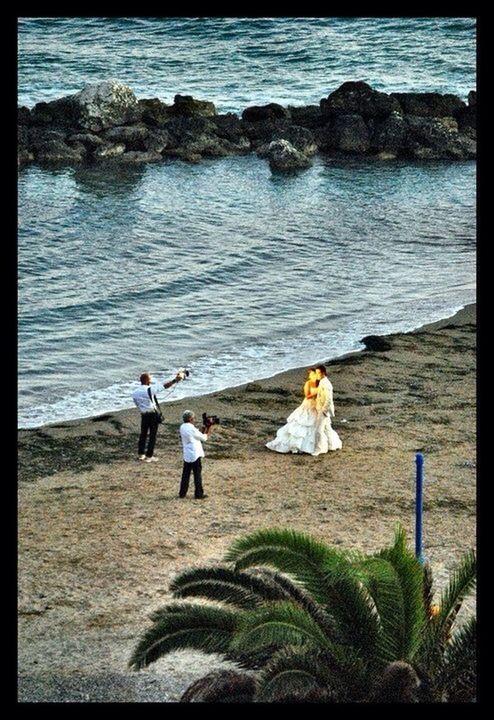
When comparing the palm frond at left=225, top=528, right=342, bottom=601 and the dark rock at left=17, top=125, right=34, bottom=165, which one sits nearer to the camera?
the palm frond at left=225, top=528, right=342, bottom=601

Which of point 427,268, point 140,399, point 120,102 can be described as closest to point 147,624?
point 140,399

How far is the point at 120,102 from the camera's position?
5322cm

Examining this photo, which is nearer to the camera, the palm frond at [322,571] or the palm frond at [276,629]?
the palm frond at [276,629]

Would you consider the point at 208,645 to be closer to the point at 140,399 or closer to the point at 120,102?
the point at 140,399

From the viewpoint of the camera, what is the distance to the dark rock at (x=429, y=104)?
186 feet

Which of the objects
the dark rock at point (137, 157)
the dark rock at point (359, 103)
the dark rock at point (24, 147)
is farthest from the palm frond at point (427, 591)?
the dark rock at point (359, 103)

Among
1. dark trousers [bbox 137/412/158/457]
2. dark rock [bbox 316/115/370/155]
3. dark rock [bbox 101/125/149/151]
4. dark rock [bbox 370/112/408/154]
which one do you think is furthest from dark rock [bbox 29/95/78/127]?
dark trousers [bbox 137/412/158/457]

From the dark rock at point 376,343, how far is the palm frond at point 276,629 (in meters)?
15.5

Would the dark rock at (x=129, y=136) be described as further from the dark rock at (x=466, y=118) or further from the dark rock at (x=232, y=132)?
the dark rock at (x=466, y=118)

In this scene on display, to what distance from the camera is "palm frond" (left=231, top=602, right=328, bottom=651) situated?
12789 millimetres

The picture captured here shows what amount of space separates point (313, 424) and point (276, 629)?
880cm

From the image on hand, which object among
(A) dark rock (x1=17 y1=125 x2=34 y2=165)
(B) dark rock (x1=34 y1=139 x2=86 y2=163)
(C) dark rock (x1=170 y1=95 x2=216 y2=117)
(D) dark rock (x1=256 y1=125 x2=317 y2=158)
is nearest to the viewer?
(A) dark rock (x1=17 y1=125 x2=34 y2=165)

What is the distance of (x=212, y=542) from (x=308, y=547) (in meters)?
4.68

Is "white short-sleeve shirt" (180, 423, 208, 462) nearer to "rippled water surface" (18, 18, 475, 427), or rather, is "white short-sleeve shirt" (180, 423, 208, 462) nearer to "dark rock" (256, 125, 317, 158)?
"rippled water surface" (18, 18, 475, 427)
